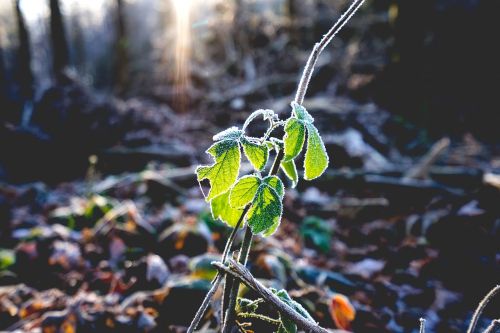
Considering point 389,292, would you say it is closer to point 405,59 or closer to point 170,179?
point 170,179

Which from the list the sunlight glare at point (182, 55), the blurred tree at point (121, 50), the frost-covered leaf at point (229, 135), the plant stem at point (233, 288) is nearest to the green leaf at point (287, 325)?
the plant stem at point (233, 288)

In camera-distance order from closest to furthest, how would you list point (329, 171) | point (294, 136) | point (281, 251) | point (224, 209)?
point (294, 136) < point (224, 209) < point (281, 251) < point (329, 171)

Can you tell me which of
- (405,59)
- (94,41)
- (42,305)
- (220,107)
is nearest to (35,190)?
(42,305)

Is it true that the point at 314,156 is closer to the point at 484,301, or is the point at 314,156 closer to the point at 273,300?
the point at 273,300

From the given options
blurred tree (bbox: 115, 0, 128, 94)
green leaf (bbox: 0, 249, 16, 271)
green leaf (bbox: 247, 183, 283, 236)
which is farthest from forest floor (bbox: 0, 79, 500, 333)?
blurred tree (bbox: 115, 0, 128, 94)

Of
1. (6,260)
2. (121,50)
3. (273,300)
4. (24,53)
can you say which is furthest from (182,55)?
(273,300)

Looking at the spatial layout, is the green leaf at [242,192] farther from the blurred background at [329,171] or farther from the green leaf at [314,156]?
the blurred background at [329,171]

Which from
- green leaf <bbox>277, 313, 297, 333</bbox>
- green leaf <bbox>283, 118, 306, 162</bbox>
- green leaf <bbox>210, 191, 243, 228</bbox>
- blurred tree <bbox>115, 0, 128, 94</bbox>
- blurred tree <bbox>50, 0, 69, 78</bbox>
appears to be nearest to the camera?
green leaf <bbox>283, 118, 306, 162</bbox>

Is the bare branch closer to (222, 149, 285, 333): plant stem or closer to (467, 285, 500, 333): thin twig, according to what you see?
(222, 149, 285, 333): plant stem
